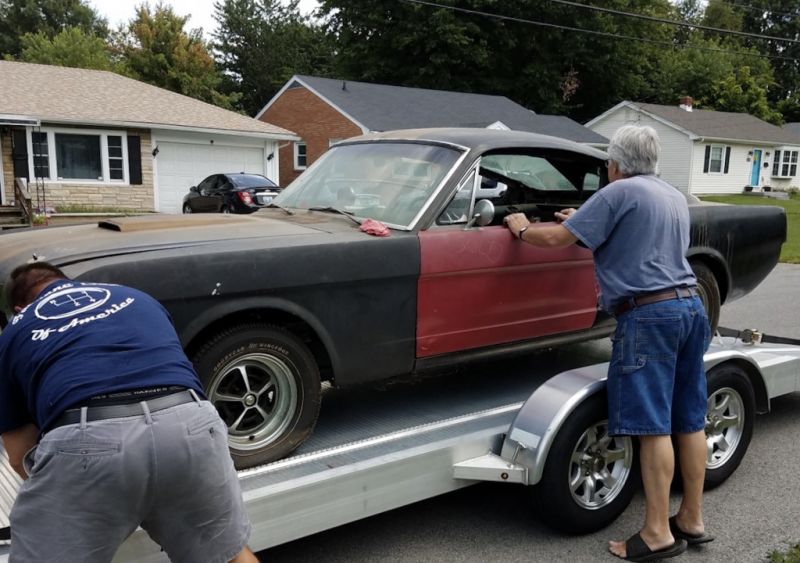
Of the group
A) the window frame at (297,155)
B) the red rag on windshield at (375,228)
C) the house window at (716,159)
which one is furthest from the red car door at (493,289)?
the house window at (716,159)

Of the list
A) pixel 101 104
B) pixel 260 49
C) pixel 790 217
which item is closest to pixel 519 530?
pixel 101 104

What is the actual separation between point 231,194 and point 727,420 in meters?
16.8

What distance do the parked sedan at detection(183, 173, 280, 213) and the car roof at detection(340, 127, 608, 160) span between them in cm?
1441

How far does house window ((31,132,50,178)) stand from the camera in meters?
21.6

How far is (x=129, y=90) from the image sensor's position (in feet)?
84.4

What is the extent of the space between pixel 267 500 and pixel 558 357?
2976 millimetres

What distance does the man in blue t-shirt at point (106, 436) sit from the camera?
6.61 feet

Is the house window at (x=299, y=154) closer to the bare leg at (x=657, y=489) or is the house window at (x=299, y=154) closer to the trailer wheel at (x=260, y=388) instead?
the trailer wheel at (x=260, y=388)

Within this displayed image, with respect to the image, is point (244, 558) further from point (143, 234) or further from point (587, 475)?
point (587, 475)

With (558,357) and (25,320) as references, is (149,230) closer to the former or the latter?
(25,320)

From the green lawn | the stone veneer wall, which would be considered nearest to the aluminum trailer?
the green lawn

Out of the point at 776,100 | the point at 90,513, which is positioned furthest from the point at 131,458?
the point at 776,100

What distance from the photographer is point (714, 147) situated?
3784cm

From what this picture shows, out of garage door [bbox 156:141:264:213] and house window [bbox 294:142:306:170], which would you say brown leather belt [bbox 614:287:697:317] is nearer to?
garage door [bbox 156:141:264:213]
